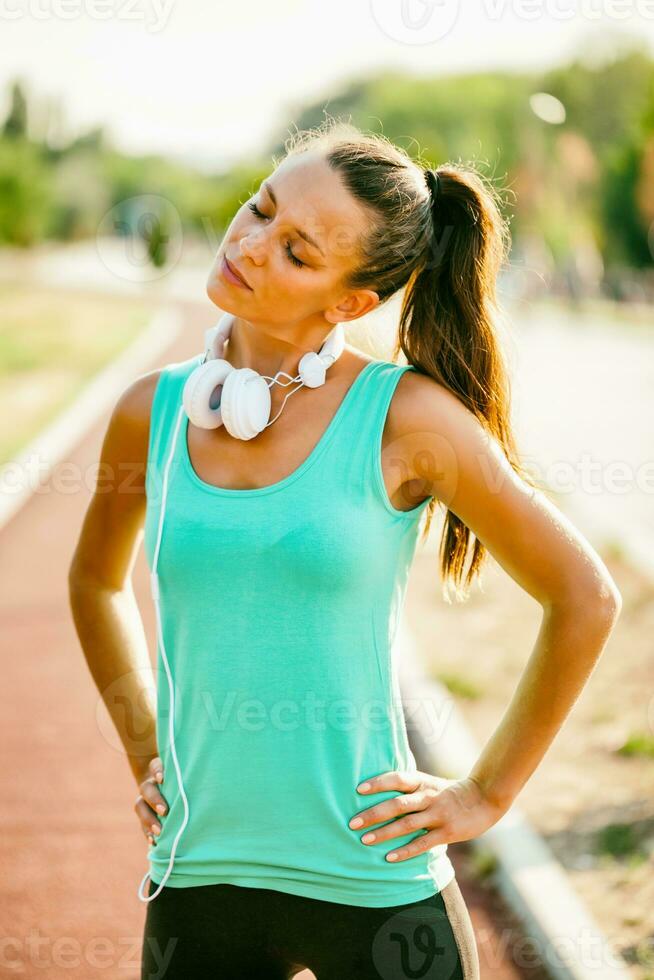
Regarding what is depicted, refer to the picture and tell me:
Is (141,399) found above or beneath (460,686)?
above

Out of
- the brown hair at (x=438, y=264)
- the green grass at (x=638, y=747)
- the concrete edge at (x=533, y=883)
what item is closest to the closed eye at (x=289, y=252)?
the brown hair at (x=438, y=264)

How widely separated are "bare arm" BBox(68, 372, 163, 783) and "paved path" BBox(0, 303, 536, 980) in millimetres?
395

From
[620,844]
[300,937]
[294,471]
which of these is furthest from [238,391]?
[620,844]

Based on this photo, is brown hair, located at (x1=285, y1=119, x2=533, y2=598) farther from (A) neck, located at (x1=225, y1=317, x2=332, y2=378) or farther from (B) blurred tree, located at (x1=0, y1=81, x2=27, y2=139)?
(B) blurred tree, located at (x1=0, y1=81, x2=27, y2=139)

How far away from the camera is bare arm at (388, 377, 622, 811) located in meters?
1.79

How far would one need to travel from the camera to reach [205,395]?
1865mm

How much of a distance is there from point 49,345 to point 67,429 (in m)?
9.13

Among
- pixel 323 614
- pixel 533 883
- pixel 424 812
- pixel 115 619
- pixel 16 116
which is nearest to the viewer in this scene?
pixel 323 614

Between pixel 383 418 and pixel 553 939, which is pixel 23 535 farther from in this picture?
pixel 383 418

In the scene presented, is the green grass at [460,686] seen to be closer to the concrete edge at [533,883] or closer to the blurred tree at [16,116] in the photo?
the concrete edge at [533,883]

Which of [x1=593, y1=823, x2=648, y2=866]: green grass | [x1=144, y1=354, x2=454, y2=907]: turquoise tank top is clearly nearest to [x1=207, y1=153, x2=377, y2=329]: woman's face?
[x1=144, y1=354, x2=454, y2=907]: turquoise tank top

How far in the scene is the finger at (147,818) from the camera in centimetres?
194

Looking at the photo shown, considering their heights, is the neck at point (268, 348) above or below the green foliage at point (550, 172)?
below

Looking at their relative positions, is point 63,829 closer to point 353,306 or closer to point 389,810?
point 389,810
